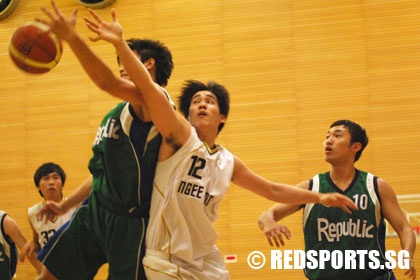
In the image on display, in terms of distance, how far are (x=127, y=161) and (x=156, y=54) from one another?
956 mm

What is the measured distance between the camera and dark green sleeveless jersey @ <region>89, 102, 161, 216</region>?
15.1 ft

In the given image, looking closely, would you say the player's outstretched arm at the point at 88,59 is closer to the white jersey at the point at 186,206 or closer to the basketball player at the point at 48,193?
the white jersey at the point at 186,206

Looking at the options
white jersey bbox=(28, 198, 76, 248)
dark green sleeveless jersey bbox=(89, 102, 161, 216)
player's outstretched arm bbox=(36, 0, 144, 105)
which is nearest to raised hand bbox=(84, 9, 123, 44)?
player's outstretched arm bbox=(36, 0, 144, 105)

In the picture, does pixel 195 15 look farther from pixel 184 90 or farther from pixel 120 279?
pixel 120 279

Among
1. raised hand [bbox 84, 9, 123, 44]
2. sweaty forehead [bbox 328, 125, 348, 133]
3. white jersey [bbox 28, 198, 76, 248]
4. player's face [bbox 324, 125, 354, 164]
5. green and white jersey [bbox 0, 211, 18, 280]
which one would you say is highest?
raised hand [bbox 84, 9, 123, 44]

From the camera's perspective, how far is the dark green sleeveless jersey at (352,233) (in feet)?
20.1

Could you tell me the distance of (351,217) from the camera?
249 inches

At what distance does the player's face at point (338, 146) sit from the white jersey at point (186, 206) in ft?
6.81

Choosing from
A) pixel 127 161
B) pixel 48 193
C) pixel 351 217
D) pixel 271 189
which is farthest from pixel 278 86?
pixel 127 161

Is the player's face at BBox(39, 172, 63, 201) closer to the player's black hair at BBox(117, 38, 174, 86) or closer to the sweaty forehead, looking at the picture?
the sweaty forehead

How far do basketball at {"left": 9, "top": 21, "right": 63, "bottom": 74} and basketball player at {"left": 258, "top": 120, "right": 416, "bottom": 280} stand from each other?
7.65 feet

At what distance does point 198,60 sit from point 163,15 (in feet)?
2.76

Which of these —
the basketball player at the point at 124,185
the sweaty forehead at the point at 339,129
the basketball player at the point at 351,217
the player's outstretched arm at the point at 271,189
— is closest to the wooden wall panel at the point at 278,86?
the sweaty forehead at the point at 339,129

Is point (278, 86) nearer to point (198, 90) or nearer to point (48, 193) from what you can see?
point (48, 193)
